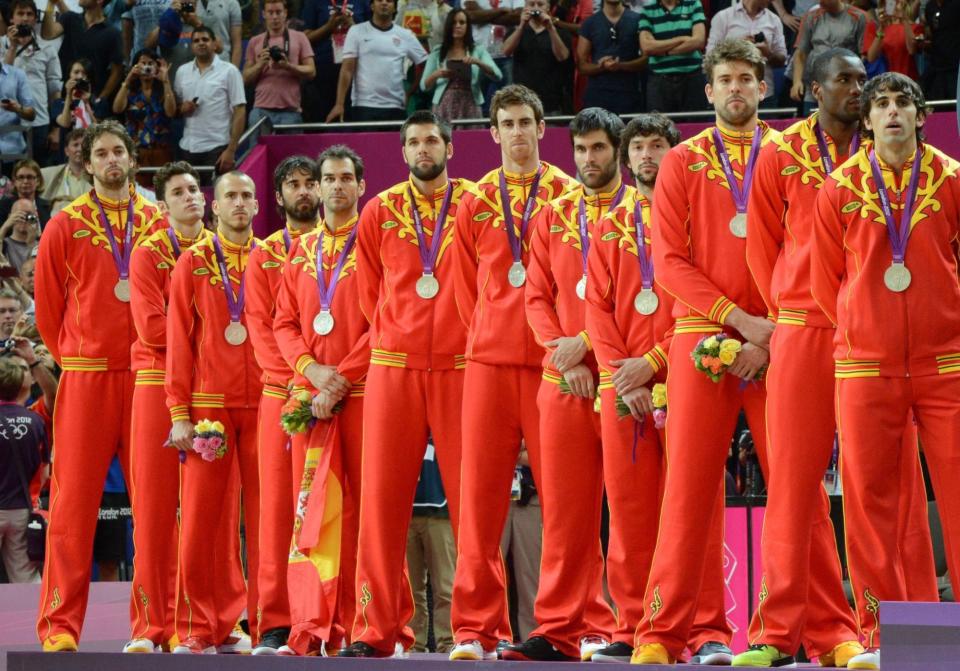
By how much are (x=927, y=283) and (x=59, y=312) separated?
3950mm

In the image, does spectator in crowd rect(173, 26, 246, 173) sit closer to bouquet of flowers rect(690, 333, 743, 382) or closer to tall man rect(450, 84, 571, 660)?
tall man rect(450, 84, 571, 660)

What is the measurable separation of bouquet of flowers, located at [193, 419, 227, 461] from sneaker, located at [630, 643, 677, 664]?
235cm

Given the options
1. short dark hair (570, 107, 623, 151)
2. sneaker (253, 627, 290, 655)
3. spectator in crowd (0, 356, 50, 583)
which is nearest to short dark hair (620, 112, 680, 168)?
short dark hair (570, 107, 623, 151)

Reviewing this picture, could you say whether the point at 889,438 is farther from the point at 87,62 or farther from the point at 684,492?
the point at 87,62

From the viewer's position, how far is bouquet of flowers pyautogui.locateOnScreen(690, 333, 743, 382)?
5.30 m

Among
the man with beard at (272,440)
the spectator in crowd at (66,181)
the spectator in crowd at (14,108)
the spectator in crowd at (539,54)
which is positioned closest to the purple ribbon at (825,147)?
the man with beard at (272,440)

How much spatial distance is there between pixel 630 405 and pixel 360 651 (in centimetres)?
141

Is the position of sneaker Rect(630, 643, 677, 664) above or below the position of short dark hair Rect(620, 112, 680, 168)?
below

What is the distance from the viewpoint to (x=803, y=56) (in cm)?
1078

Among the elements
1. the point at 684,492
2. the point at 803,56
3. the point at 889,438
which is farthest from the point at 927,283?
the point at 803,56

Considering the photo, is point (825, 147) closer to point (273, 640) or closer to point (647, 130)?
point (647, 130)

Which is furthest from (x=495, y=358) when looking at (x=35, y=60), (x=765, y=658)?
(x=35, y=60)

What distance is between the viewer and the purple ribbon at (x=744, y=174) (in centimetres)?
555

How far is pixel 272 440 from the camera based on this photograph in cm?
689
